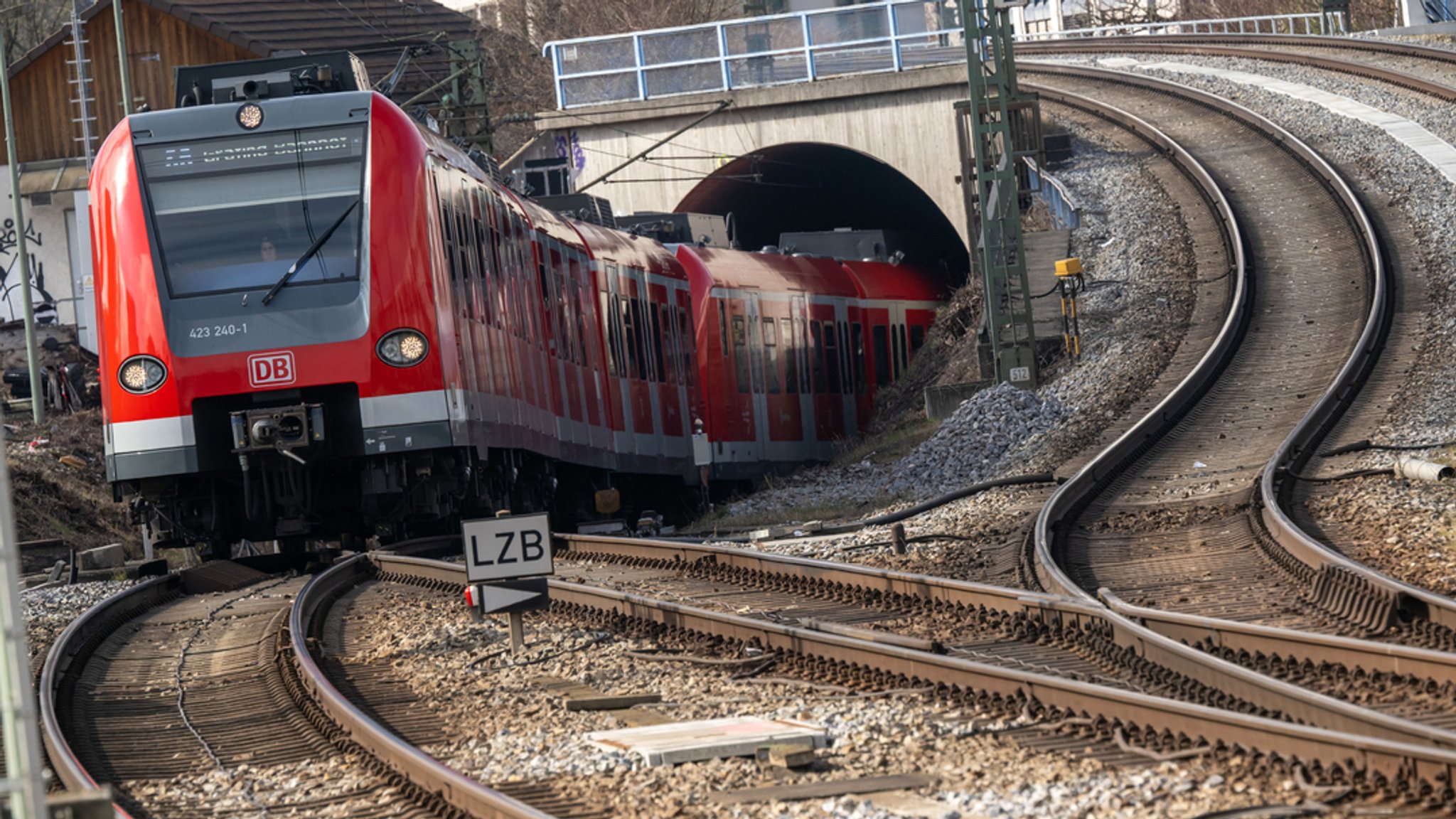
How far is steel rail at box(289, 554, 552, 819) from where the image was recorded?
5.87 meters

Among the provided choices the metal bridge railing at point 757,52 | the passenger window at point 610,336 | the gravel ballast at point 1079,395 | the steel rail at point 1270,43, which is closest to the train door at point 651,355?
the passenger window at point 610,336

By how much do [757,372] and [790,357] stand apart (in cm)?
102

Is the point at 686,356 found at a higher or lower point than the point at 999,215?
lower

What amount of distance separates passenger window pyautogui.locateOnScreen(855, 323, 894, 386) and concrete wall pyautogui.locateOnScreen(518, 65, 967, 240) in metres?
2.39

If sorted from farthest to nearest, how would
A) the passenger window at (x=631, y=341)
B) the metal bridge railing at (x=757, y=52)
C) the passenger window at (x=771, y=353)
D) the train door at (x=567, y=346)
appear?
the metal bridge railing at (x=757, y=52)
the passenger window at (x=771, y=353)
the passenger window at (x=631, y=341)
the train door at (x=567, y=346)

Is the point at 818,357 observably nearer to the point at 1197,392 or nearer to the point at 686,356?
the point at 686,356

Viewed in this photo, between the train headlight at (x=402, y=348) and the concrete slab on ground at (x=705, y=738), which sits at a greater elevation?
the train headlight at (x=402, y=348)

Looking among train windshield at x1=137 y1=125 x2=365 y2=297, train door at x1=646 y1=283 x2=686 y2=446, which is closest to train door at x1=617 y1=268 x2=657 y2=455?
train door at x1=646 y1=283 x2=686 y2=446

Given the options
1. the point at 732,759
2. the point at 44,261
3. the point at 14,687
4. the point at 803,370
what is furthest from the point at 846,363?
the point at 14,687

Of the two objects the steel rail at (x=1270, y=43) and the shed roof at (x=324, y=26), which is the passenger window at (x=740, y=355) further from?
the steel rail at (x=1270, y=43)

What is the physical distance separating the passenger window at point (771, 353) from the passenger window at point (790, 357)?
0.73ft

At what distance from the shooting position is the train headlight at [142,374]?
44.8 ft

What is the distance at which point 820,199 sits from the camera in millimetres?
40500

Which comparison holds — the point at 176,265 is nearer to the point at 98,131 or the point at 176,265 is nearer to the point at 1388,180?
the point at 1388,180
